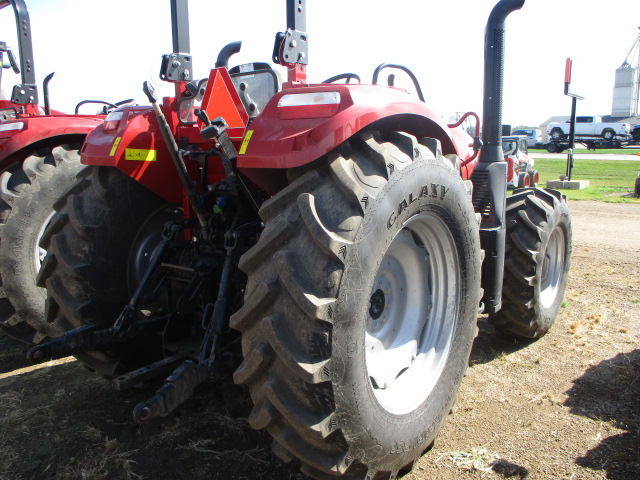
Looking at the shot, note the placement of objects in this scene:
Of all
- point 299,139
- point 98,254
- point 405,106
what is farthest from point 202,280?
point 405,106

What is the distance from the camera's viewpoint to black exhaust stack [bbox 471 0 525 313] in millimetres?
3365

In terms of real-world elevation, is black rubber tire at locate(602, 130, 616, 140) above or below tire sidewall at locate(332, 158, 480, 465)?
below

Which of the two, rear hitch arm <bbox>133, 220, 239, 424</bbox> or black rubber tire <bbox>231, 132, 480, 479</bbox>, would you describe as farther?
rear hitch arm <bbox>133, 220, 239, 424</bbox>

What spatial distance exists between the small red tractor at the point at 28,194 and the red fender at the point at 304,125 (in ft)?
8.92

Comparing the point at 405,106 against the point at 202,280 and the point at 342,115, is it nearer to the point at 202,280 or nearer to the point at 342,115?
the point at 342,115

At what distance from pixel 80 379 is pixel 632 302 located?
460cm

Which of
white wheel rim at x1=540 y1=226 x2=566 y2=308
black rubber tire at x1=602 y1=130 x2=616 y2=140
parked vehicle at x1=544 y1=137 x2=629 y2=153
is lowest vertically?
parked vehicle at x1=544 y1=137 x2=629 y2=153

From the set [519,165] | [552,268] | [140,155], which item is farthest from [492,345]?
[519,165]

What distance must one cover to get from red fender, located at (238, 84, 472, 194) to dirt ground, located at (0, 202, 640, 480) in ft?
4.64

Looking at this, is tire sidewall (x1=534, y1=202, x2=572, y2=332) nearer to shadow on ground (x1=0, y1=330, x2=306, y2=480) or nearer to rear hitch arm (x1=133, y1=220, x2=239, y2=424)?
shadow on ground (x1=0, y1=330, x2=306, y2=480)

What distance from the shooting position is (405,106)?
2350mm

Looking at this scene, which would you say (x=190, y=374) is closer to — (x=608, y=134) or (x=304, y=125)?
(x=304, y=125)

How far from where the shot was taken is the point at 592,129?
38344 mm

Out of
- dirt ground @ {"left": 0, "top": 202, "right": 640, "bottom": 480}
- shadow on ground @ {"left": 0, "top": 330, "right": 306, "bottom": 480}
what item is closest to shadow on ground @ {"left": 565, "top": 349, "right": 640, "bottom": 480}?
dirt ground @ {"left": 0, "top": 202, "right": 640, "bottom": 480}
